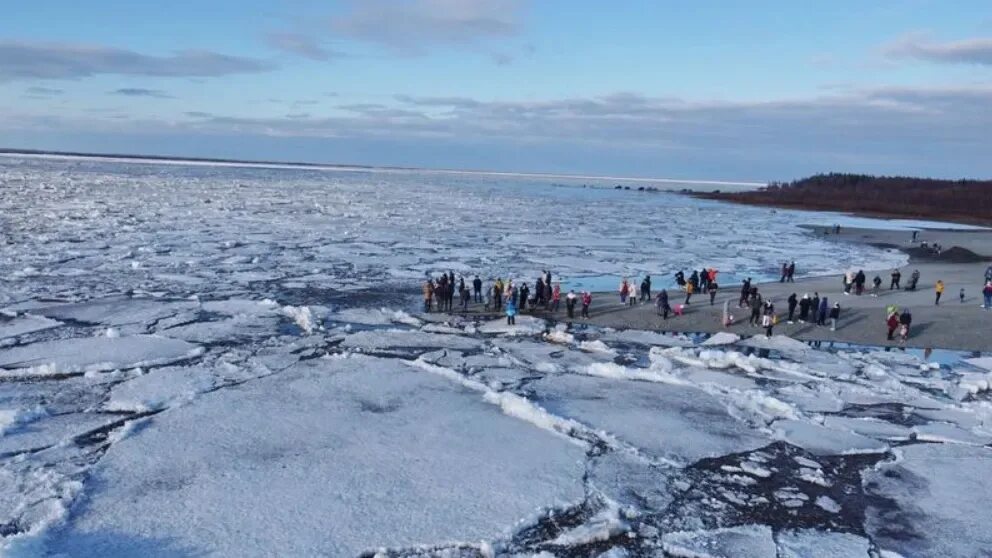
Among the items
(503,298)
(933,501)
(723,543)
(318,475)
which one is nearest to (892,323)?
(503,298)

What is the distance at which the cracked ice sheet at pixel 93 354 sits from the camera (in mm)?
12125

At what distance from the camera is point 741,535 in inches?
300

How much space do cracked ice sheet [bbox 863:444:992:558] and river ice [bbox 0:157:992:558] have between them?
37 mm

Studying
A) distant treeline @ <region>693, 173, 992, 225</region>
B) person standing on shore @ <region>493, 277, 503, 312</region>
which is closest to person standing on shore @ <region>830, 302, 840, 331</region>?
person standing on shore @ <region>493, 277, 503, 312</region>

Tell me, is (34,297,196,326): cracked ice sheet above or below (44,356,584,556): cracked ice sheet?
above

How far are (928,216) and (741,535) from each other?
69.4 meters

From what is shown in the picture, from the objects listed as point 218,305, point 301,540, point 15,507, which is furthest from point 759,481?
point 218,305

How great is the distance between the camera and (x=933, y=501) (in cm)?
864

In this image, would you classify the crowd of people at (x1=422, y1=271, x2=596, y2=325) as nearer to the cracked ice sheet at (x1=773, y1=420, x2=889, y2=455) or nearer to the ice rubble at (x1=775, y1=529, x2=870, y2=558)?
the cracked ice sheet at (x1=773, y1=420, x2=889, y2=455)

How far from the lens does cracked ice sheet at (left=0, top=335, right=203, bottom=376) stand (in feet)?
39.8

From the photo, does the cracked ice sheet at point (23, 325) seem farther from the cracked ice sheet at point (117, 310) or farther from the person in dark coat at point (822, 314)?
the person in dark coat at point (822, 314)

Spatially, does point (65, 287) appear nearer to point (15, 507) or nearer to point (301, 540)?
point (15, 507)

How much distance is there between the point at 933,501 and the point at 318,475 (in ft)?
23.1

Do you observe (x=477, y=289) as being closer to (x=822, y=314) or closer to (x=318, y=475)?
(x=822, y=314)
